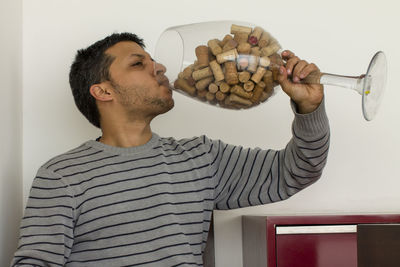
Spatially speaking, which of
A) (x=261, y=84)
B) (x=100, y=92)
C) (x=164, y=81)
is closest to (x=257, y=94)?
(x=261, y=84)

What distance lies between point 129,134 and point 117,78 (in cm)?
15

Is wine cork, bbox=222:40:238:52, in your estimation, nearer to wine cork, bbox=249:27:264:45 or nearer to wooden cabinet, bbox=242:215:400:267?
wine cork, bbox=249:27:264:45

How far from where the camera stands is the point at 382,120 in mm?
1875

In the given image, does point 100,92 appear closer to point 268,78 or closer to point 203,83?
point 203,83

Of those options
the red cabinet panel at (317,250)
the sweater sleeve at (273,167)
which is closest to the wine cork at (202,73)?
the sweater sleeve at (273,167)

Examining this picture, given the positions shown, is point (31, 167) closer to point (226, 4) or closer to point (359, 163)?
point (226, 4)

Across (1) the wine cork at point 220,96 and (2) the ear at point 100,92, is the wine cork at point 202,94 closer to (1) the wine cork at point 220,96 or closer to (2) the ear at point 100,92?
(1) the wine cork at point 220,96

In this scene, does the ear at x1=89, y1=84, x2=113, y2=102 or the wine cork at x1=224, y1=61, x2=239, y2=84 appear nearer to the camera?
the wine cork at x1=224, y1=61, x2=239, y2=84

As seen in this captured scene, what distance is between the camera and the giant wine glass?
1.04 meters

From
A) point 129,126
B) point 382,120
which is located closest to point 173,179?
point 129,126

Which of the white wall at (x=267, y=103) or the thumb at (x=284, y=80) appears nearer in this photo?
the thumb at (x=284, y=80)

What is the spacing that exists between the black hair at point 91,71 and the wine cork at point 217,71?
0.44 m

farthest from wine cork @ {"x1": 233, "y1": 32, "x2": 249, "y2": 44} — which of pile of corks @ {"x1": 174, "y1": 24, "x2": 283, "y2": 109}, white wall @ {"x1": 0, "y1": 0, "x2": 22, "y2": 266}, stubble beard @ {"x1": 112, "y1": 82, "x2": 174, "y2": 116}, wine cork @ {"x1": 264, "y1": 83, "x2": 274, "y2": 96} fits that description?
white wall @ {"x1": 0, "y1": 0, "x2": 22, "y2": 266}

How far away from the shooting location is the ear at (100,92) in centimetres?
146
